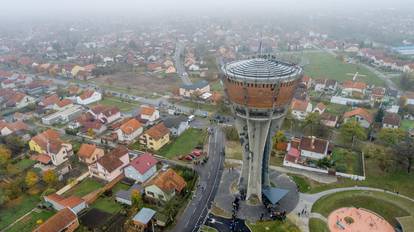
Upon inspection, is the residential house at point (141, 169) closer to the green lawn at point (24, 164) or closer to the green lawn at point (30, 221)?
the green lawn at point (30, 221)

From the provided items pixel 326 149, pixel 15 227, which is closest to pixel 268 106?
pixel 326 149

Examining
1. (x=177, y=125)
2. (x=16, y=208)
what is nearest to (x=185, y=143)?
(x=177, y=125)

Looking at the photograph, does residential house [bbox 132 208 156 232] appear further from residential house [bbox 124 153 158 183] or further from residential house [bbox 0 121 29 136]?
residential house [bbox 0 121 29 136]

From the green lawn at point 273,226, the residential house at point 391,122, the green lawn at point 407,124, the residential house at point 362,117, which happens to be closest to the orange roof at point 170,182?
the green lawn at point 273,226

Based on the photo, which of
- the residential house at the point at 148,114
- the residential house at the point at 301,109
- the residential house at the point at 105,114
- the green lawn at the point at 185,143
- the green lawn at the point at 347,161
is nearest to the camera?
the green lawn at the point at 347,161

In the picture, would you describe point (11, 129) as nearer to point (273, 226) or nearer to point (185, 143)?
point (185, 143)

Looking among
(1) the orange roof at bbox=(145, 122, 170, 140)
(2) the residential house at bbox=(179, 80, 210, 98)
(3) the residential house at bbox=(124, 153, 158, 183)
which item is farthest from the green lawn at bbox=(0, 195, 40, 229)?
(2) the residential house at bbox=(179, 80, 210, 98)

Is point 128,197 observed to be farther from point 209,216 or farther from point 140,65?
point 140,65
